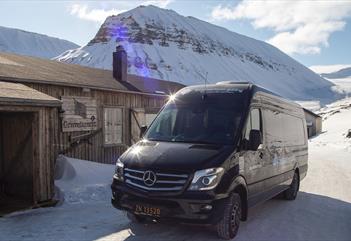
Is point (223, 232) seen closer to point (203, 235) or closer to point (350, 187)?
point (203, 235)

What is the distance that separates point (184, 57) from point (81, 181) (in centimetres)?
14761

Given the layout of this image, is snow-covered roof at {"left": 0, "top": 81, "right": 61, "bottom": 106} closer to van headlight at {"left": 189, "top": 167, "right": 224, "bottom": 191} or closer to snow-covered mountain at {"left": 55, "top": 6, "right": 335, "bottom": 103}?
van headlight at {"left": 189, "top": 167, "right": 224, "bottom": 191}

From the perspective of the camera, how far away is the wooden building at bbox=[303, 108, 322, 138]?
51.8 meters

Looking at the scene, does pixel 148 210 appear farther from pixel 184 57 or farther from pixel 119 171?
pixel 184 57

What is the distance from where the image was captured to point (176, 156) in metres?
5.74

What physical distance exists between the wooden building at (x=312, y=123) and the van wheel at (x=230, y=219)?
155 ft

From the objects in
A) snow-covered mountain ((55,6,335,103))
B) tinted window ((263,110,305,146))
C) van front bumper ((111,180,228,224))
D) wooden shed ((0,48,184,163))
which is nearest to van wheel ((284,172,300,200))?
tinted window ((263,110,305,146))

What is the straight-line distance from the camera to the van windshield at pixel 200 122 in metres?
6.30

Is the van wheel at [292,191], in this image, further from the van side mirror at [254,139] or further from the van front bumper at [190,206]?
the van front bumper at [190,206]

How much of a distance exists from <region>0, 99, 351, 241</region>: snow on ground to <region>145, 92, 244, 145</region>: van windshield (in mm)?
1483

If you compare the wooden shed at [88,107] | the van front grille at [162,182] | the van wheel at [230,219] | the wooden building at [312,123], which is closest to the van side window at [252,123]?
the van wheel at [230,219]

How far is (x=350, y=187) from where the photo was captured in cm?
1111

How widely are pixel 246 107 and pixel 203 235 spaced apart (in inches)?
86.7

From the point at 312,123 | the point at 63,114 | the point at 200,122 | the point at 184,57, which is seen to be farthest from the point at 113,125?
the point at 184,57
